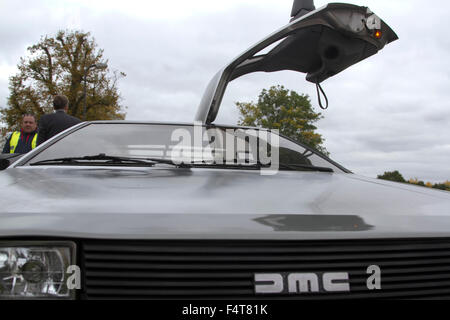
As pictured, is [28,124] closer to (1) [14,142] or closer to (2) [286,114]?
(1) [14,142]

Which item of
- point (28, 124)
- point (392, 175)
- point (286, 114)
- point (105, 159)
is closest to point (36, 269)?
point (105, 159)

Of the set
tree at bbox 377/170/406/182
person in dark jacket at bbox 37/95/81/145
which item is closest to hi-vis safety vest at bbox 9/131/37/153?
person in dark jacket at bbox 37/95/81/145

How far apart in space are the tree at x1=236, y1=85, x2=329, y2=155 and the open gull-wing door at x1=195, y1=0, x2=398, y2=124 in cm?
3136

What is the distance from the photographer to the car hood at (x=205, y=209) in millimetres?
1031

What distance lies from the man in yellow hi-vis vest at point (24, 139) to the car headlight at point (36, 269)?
16.3 ft

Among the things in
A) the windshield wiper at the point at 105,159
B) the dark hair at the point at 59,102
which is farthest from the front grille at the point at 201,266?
the dark hair at the point at 59,102

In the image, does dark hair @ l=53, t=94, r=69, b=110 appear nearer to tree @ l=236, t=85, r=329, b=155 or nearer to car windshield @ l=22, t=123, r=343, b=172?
car windshield @ l=22, t=123, r=343, b=172

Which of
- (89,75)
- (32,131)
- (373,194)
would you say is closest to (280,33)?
(373,194)

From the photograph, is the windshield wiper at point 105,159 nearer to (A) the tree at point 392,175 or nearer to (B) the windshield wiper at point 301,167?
(B) the windshield wiper at point 301,167

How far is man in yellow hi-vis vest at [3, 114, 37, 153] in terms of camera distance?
546cm

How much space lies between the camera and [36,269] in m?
1.02

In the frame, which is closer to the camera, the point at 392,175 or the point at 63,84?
the point at 392,175

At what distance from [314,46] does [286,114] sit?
116 ft
